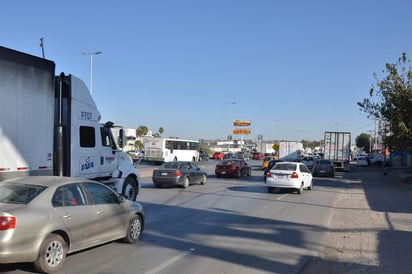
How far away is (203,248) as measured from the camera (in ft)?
28.4

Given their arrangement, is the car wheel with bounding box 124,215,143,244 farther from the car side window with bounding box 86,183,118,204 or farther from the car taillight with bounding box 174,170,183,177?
the car taillight with bounding box 174,170,183,177

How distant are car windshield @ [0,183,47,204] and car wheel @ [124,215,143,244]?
2.26 m

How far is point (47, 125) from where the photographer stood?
10.7 m

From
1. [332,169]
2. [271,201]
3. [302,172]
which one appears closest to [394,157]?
[332,169]

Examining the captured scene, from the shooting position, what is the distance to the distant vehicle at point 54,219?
6152 millimetres

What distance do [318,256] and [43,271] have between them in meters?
4.82

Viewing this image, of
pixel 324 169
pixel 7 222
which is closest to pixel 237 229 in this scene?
pixel 7 222

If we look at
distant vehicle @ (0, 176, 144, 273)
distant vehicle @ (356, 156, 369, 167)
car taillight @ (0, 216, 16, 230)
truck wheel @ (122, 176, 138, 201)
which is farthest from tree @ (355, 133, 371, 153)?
car taillight @ (0, 216, 16, 230)

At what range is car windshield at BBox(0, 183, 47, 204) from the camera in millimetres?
6705

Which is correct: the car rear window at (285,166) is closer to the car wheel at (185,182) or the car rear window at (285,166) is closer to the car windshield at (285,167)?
the car windshield at (285,167)

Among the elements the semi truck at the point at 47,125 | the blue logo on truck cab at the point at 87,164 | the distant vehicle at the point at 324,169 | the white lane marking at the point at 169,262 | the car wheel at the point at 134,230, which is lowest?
the distant vehicle at the point at 324,169

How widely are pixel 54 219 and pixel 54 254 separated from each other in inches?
20.7

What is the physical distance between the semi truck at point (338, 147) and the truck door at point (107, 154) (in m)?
32.1

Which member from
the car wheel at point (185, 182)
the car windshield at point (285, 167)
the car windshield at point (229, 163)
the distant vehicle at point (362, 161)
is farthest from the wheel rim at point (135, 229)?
the distant vehicle at point (362, 161)
